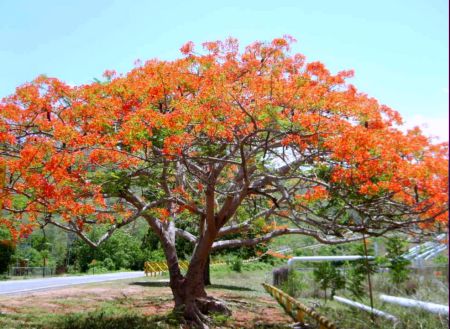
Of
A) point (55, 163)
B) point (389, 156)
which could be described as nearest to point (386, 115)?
point (389, 156)

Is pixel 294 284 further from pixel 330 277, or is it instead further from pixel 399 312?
pixel 399 312

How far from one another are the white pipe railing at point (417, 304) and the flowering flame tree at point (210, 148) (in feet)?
4.41

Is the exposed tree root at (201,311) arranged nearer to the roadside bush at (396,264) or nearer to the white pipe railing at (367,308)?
the white pipe railing at (367,308)

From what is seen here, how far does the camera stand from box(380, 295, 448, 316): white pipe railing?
12.6 feet

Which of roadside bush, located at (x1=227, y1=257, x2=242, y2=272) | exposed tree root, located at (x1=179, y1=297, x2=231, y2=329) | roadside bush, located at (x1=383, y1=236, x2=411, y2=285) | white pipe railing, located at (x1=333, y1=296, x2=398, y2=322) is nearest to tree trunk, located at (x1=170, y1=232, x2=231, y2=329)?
exposed tree root, located at (x1=179, y1=297, x2=231, y2=329)

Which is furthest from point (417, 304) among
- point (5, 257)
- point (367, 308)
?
point (5, 257)

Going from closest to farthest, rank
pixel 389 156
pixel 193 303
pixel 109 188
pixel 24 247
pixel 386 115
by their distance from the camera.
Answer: pixel 389 156
pixel 109 188
pixel 386 115
pixel 193 303
pixel 24 247

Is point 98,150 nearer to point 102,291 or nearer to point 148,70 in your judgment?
point 148,70

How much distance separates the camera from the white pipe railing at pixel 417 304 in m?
3.84

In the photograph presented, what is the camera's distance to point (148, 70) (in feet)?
28.0

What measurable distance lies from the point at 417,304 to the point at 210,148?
4350mm

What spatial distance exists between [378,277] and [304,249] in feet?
46.9

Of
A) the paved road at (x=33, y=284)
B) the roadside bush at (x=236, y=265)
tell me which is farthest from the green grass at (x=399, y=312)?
the roadside bush at (x=236, y=265)

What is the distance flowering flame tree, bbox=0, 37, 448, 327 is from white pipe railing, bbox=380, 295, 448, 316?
4.41 ft
